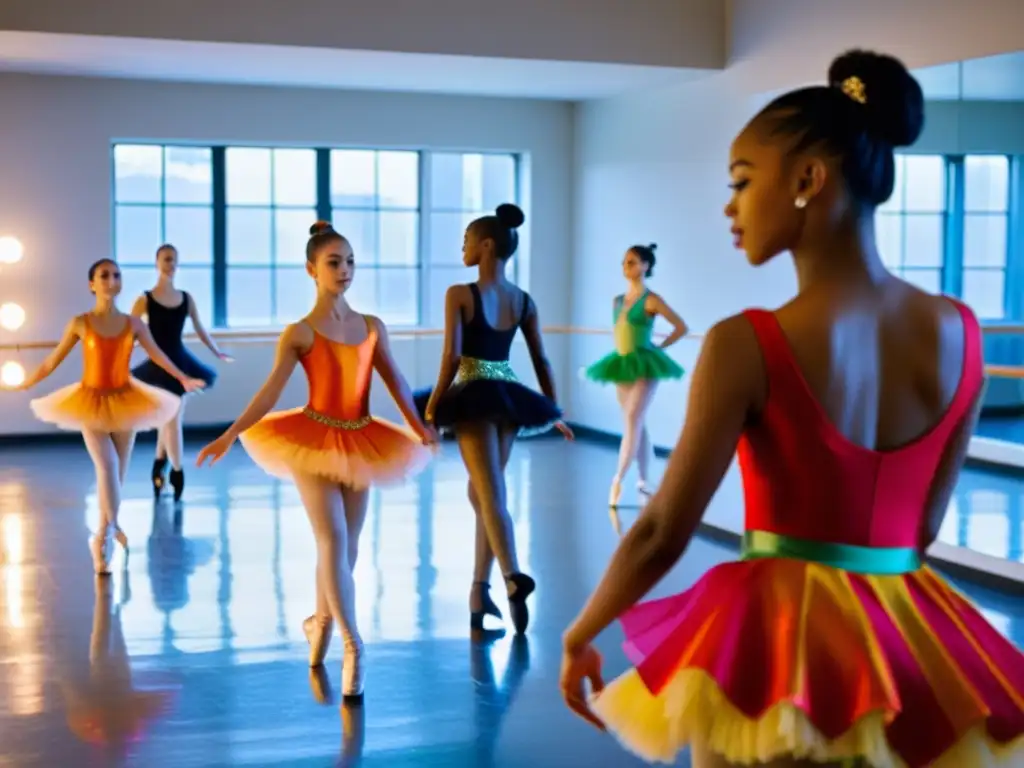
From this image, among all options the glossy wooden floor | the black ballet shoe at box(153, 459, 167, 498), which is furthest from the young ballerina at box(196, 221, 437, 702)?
the black ballet shoe at box(153, 459, 167, 498)

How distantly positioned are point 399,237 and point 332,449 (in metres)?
7.96

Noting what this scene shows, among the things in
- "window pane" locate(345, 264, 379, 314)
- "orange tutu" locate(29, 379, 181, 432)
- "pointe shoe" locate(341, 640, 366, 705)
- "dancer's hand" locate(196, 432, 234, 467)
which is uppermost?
"window pane" locate(345, 264, 379, 314)

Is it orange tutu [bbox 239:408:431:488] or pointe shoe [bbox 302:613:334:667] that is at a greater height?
orange tutu [bbox 239:408:431:488]

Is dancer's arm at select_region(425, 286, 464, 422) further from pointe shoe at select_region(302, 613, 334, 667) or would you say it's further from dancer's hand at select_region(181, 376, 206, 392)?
dancer's hand at select_region(181, 376, 206, 392)

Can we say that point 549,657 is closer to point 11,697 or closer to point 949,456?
point 11,697

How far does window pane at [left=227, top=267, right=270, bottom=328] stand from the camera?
464 inches

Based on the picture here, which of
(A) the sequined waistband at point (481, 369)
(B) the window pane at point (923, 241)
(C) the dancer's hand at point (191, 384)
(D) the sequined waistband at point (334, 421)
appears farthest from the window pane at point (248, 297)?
(D) the sequined waistband at point (334, 421)

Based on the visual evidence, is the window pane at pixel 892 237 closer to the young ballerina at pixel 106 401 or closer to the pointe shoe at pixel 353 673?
the young ballerina at pixel 106 401

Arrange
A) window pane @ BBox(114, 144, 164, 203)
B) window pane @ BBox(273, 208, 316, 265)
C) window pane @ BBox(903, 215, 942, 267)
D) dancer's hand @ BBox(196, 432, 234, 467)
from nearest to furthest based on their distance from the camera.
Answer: dancer's hand @ BBox(196, 432, 234, 467) → window pane @ BBox(903, 215, 942, 267) → window pane @ BBox(114, 144, 164, 203) → window pane @ BBox(273, 208, 316, 265)

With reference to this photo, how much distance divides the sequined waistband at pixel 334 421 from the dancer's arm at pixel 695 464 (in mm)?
2805

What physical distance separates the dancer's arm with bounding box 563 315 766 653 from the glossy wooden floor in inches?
86.7

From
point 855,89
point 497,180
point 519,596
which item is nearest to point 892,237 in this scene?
point 519,596

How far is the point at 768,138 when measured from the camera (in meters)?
1.79

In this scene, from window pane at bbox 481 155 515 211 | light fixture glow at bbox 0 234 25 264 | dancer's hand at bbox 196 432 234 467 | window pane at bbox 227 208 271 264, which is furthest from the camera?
window pane at bbox 481 155 515 211
